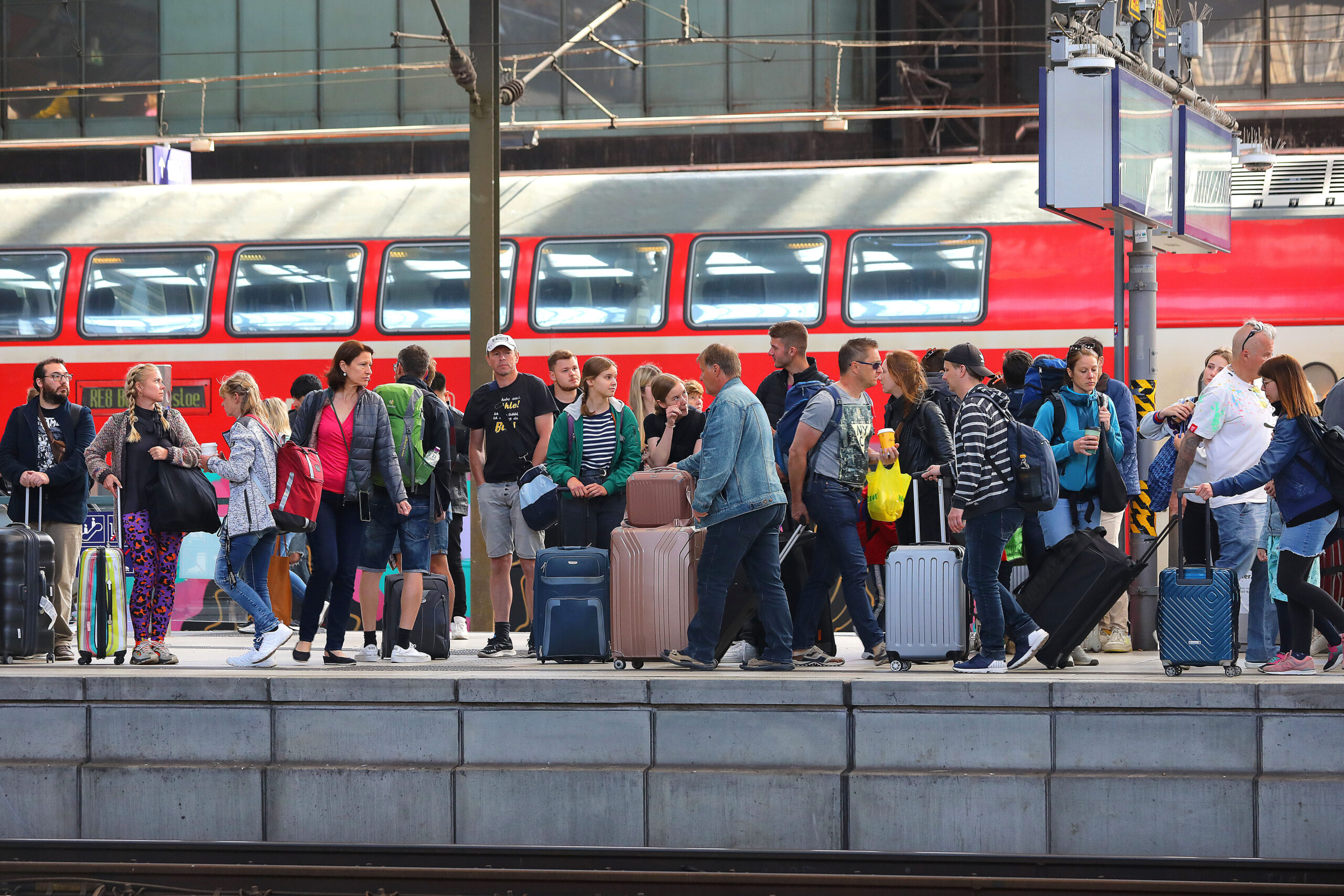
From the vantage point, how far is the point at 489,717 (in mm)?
7645

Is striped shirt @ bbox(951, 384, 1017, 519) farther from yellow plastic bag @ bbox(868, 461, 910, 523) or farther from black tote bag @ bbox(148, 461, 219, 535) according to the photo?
black tote bag @ bbox(148, 461, 219, 535)

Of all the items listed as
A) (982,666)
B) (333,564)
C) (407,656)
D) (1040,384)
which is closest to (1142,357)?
(1040,384)

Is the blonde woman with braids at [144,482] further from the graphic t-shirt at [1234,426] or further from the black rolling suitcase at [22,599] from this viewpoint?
the graphic t-shirt at [1234,426]

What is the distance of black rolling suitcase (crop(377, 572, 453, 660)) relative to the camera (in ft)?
30.5

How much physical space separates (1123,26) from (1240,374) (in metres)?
2.99

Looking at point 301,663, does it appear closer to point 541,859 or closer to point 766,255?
point 541,859

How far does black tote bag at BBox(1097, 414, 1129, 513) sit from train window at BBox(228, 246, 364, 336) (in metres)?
8.74

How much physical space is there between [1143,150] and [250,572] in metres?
6.09

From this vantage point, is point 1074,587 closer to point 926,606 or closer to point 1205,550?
point 926,606

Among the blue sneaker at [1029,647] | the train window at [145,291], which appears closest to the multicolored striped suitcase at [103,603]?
the blue sneaker at [1029,647]

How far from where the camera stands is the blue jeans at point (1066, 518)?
9031mm

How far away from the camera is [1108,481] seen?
909 cm

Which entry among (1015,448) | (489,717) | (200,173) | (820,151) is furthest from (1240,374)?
(200,173)

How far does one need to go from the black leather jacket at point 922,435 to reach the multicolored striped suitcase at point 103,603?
4594mm
